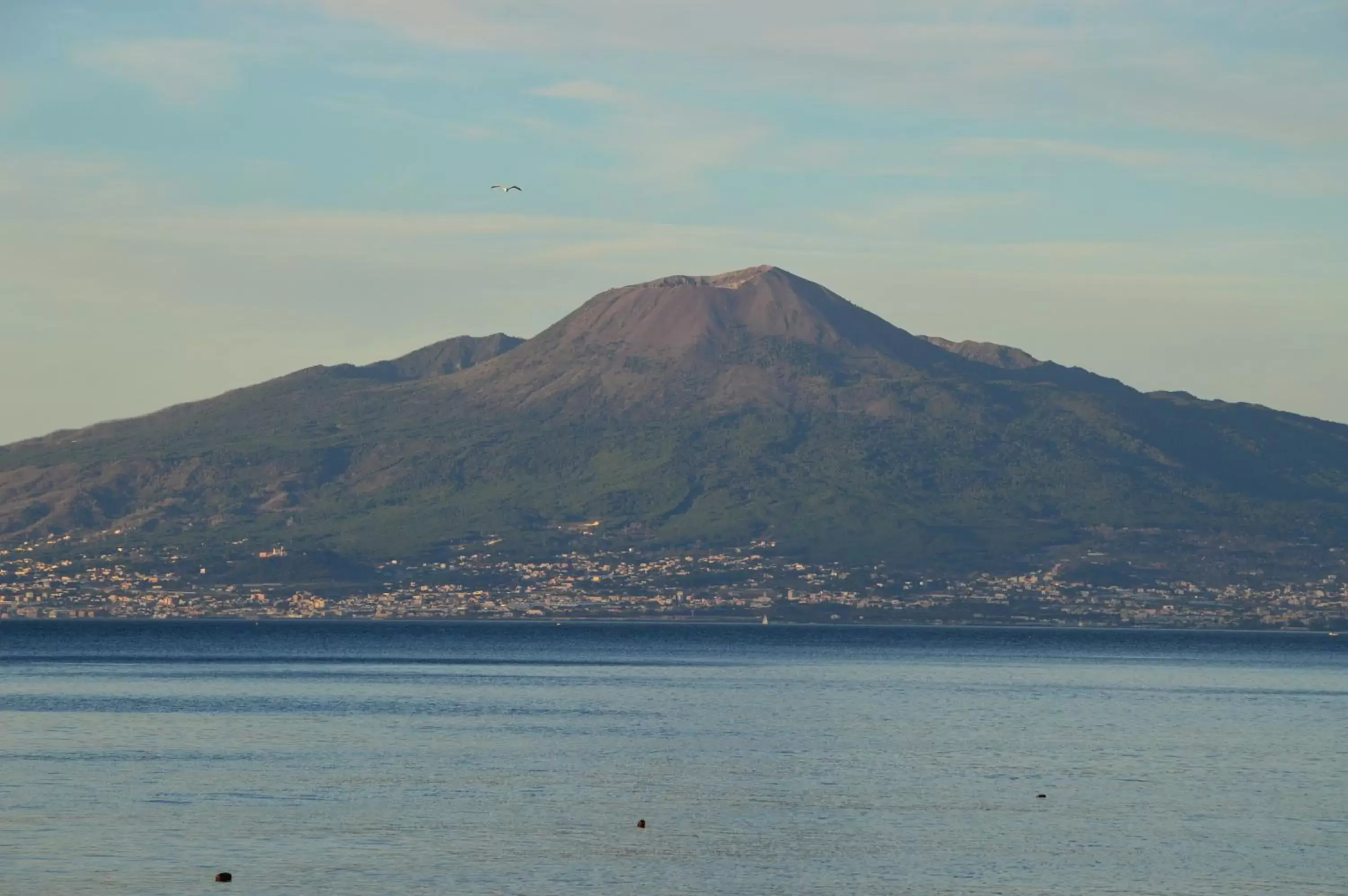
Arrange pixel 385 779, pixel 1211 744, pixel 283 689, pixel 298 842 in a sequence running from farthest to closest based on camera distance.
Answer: pixel 283 689 < pixel 1211 744 < pixel 385 779 < pixel 298 842

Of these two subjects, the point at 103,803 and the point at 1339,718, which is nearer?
the point at 103,803

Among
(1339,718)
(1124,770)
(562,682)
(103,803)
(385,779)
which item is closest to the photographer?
(103,803)

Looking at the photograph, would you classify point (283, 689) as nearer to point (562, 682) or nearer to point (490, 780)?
point (562, 682)

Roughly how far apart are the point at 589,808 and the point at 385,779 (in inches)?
484

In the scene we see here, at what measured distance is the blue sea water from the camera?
64.5 metres

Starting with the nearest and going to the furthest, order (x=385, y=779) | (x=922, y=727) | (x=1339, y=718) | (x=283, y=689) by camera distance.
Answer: (x=385, y=779) → (x=922, y=727) → (x=1339, y=718) → (x=283, y=689)

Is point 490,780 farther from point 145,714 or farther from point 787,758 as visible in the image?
point 145,714

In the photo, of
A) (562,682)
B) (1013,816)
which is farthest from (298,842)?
(562,682)

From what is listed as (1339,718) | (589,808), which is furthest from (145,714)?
(1339,718)

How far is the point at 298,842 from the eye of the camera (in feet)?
228

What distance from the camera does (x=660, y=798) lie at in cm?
8475

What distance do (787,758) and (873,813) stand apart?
22392mm

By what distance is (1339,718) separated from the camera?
142 m

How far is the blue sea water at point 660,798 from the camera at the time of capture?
64.5 m
